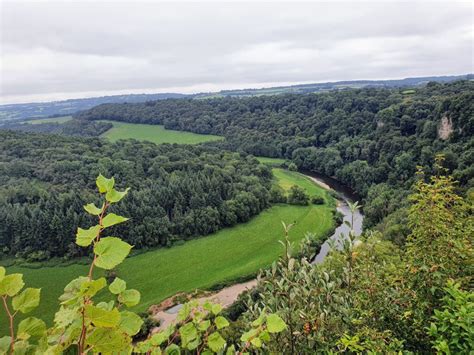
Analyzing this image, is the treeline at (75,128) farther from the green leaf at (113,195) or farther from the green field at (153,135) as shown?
the green leaf at (113,195)

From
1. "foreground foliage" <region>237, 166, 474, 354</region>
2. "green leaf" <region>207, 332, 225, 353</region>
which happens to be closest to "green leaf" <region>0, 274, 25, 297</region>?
"green leaf" <region>207, 332, 225, 353</region>

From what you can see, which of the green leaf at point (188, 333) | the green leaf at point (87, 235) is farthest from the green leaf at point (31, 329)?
the green leaf at point (188, 333)

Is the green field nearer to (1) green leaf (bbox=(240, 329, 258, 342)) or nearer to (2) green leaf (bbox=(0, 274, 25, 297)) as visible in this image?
(1) green leaf (bbox=(240, 329, 258, 342))

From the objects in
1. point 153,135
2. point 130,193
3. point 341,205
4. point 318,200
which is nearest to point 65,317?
point 130,193

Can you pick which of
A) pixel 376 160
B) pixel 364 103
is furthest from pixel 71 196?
pixel 364 103

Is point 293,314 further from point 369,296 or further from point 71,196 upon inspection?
point 71,196
